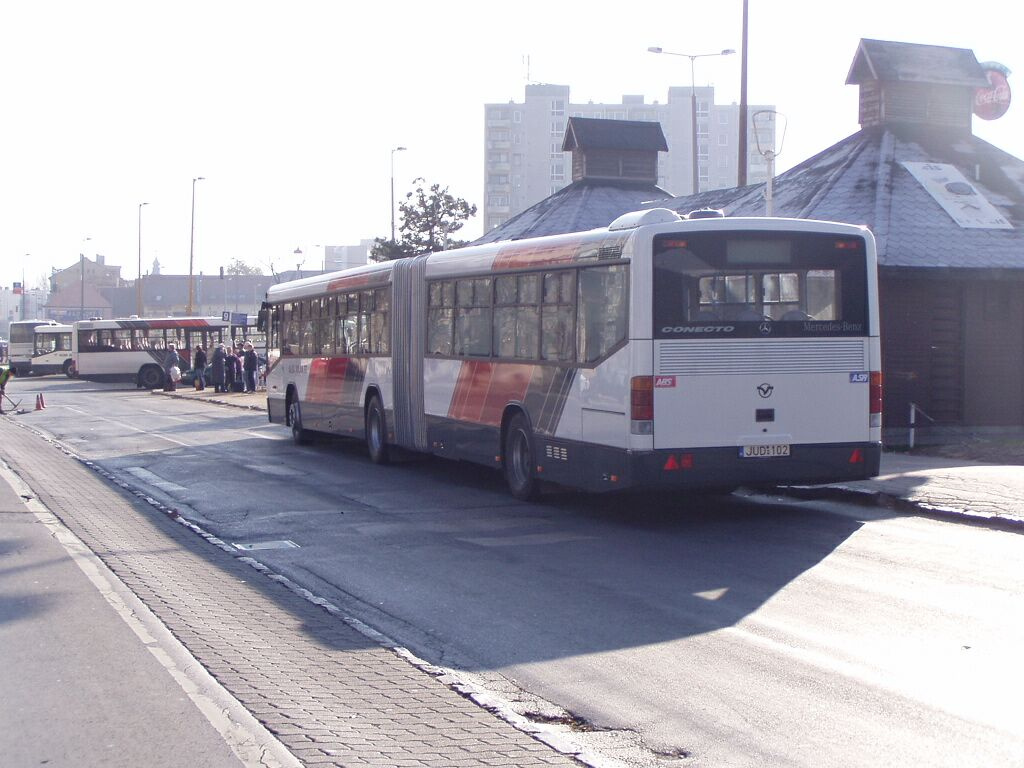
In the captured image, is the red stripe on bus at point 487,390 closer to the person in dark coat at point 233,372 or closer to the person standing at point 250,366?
the person standing at point 250,366

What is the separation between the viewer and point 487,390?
595 inches

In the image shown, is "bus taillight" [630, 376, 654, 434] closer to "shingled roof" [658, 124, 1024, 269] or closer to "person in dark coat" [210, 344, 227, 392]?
"shingled roof" [658, 124, 1024, 269]

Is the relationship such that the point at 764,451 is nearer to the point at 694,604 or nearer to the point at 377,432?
the point at 694,604

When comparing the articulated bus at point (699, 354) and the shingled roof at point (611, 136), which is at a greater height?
the shingled roof at point (611, 136)

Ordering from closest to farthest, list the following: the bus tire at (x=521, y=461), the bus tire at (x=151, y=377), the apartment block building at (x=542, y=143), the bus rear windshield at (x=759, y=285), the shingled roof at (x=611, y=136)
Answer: the bus rear windshield at (x=759, y=285), the bus tire at (x=521, y=461), the shingled roof at (x=611, y=136), the bus tire at (x=151, y=377), the apartment block building at (x=542, y=143)

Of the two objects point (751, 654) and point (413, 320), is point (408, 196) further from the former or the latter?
point (751, 654)

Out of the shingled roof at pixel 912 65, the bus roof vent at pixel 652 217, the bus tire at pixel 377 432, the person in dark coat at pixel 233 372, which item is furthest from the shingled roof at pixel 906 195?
the person in dark coat at pixel 233 372

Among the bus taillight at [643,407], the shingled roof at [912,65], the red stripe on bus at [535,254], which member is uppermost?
the shingled roof at [912,65]

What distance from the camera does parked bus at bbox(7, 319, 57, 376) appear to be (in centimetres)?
6900

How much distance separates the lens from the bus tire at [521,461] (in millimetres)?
14047

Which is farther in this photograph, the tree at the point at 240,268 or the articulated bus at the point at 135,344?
the tree at the point at 240,268

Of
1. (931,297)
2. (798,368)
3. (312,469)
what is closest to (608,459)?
(798,368)

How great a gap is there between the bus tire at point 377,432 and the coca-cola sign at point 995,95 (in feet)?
70.2

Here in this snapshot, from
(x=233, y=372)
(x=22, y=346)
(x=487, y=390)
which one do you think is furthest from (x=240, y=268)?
(x=487, y=390)
